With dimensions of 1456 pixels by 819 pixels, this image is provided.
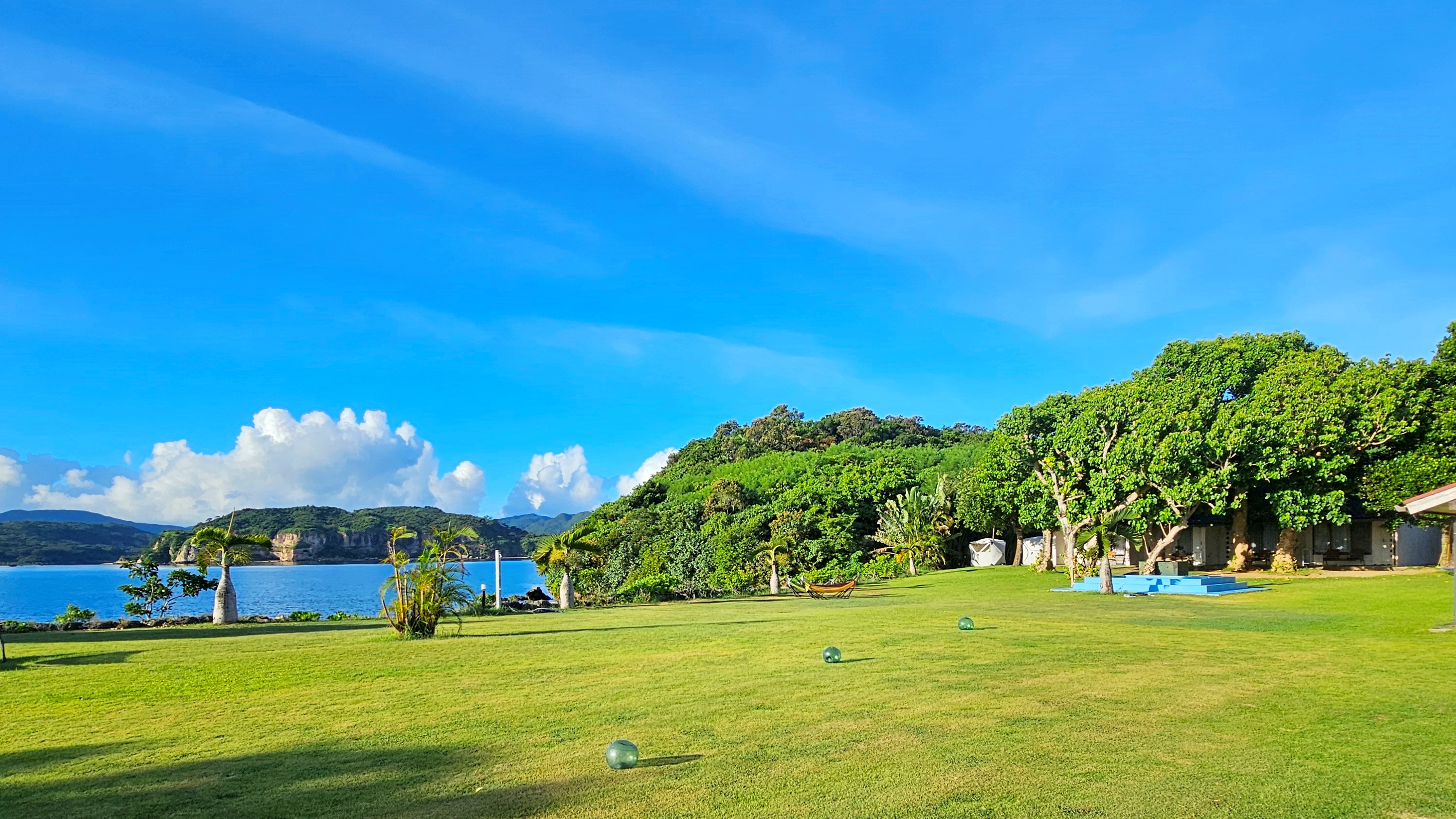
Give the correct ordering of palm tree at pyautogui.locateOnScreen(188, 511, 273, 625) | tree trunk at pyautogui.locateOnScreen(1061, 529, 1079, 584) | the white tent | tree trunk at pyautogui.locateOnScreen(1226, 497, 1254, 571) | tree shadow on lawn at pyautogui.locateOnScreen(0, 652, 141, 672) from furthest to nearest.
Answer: the white tent
tree trunk at pyautogui.locateOnScreen(1226, 497, 1254, 571)
tree trunk at pyautogui.locateOnScreen(1061, 529, 1079, 584)
palm tree at pyautogui.locateOnScreen(188, 511, 273, 625)
tree shadow on lawn at pyautogui.locateOnScreen(0, 652, 141, 672)

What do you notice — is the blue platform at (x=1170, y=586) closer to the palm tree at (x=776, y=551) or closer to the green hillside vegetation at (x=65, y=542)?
the palm tree at (x=776, y=551)

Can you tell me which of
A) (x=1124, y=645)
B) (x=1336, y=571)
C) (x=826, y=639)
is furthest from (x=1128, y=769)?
(x=1336, y=571)

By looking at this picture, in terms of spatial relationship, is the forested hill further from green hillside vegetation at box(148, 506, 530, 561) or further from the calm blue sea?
green hillside vegetation at box(148, 506, 530, 561)

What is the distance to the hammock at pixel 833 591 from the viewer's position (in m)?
23.8

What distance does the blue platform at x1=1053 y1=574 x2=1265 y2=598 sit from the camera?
23297 millimetres

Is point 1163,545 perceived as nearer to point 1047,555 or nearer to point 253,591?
point 1047,555

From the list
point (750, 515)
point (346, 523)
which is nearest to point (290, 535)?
point (346, 523)

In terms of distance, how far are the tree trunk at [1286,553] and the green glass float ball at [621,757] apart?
29921mm

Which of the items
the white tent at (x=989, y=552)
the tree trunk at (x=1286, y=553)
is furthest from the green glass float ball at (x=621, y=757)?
the white tent at (x=989, y=552)

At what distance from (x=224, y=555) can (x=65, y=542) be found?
112 meters

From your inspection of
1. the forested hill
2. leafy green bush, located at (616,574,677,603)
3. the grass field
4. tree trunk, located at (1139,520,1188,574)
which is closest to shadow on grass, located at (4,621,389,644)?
the grass field

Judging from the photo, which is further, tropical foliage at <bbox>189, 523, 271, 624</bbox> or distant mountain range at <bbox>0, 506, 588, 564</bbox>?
distant mountain range at <bbox>0, 506, 588, 564</bbox>

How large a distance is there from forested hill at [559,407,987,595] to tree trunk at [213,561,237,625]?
14153mm

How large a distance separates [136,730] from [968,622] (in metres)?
10.9
